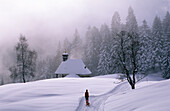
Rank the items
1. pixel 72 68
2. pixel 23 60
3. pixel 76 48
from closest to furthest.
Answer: pixel 23 60
pixel 72 68
pixel 76 48

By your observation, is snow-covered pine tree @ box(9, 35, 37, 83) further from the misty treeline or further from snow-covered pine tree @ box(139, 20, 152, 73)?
snow-covered pine tree @ box(139, 20, 152, 73)

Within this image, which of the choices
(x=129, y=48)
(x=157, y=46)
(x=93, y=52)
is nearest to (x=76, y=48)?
(x=93, y=52)

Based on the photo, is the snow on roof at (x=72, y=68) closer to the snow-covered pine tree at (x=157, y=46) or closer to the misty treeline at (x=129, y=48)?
the misty treeline at (x=129, y=48)

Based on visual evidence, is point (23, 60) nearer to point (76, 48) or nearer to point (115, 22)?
point (115, 22)

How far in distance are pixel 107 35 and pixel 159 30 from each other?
1725cm

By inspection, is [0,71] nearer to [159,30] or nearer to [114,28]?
[114,28]

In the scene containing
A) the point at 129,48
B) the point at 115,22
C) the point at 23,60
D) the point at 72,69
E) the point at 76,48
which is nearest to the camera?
the point at 129,48

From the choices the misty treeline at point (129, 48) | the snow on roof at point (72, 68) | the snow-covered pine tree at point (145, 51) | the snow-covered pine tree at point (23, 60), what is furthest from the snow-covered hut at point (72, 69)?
the snow-covered pine tree at point (145, 51)

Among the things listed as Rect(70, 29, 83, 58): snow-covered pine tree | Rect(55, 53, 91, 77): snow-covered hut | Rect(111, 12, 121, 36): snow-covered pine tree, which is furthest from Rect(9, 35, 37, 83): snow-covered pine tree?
Rect(70, 29, 83, 58): snow-covered pine tree

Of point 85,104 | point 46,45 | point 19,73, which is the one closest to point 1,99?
point 85,104

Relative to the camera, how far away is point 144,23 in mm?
49125

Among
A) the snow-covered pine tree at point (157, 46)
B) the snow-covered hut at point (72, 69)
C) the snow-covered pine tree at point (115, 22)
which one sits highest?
the snow-covered pine tree at point (115, 22)

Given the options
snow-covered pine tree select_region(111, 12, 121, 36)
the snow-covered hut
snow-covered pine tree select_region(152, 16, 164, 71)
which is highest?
snow-covered pine tree select_region(111, 12, 121, 36)

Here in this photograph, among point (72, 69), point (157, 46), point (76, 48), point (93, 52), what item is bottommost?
point (72, 69)
